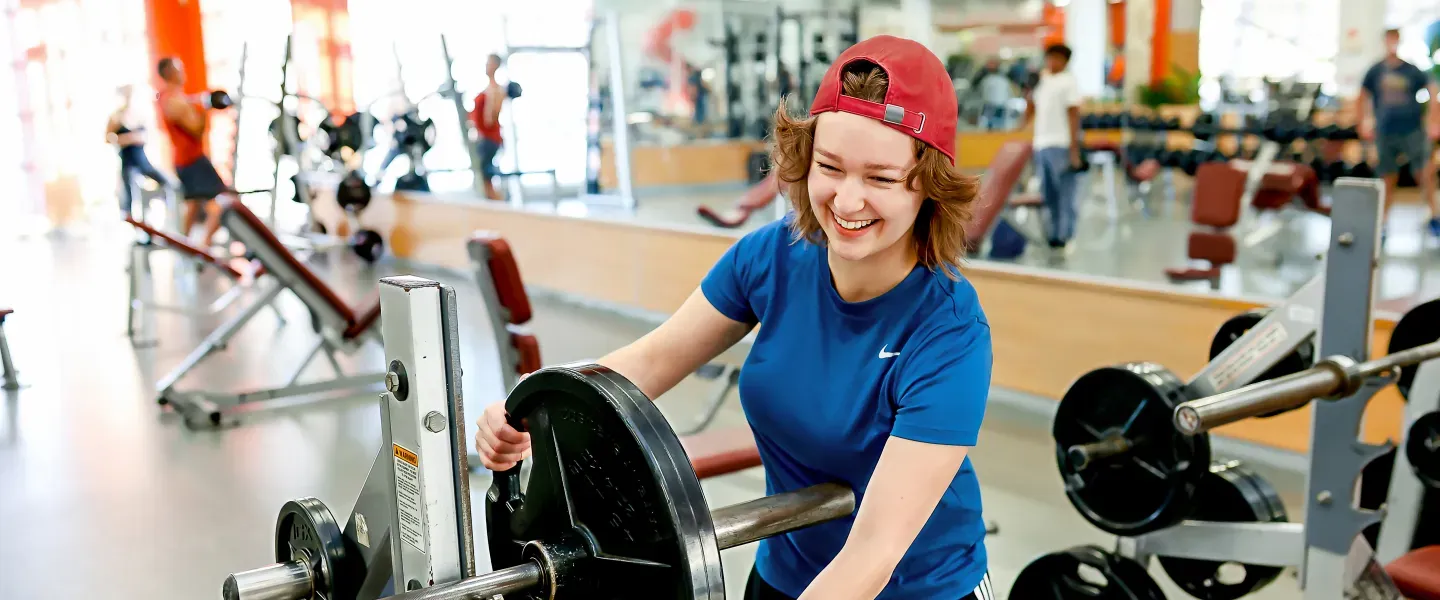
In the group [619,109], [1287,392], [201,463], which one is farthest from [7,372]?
[1287,392]

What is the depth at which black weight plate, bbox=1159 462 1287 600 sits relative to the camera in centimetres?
231

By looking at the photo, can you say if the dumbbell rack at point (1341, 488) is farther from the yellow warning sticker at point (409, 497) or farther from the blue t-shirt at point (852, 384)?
the yellow warning sticker at point (409, 497)

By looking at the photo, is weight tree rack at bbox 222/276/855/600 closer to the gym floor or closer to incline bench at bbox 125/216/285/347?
the gym floor

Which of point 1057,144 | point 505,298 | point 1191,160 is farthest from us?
point 1191,160

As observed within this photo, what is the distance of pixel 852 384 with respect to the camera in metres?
1.23

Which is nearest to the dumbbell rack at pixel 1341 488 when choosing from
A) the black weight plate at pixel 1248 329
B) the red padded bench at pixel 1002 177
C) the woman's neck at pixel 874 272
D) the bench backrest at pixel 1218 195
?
the black weight plate at pixel 1248 329

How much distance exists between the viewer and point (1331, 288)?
2031 mm

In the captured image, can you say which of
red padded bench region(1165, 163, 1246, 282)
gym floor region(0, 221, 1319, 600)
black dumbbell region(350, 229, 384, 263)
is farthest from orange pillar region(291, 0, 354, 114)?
red padded bench region(1165, 163, 1246, 282)

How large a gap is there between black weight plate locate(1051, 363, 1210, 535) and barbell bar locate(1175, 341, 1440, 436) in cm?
27

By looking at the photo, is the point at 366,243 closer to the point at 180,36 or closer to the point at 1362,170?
the point at 180,36

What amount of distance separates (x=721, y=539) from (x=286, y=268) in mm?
3679

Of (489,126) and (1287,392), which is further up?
(489,126)

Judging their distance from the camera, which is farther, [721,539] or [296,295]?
[296,295]

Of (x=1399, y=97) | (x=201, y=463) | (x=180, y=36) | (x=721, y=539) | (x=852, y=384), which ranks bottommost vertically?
(x=201, y=463)
